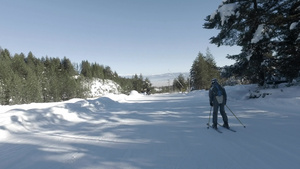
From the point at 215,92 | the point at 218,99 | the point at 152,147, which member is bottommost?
the point at 152,147

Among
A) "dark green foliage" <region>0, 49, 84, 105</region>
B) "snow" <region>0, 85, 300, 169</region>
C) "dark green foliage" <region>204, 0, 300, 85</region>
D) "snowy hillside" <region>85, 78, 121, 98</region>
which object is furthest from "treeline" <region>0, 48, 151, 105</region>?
"dark green foliage" <region>204, 0, 300, 85</region>

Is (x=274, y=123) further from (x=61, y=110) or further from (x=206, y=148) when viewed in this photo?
(x=61, y=110)

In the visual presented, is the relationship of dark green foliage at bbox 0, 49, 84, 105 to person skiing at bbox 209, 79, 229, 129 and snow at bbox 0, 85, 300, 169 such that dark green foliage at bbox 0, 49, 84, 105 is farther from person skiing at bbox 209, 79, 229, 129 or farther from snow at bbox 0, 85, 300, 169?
person skiing at bbox 209, 79, 229, 129

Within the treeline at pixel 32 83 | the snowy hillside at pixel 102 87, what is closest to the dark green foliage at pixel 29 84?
the treeline at pixel 32 83

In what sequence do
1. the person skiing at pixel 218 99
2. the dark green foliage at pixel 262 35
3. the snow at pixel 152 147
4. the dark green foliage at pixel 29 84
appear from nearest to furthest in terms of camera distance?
the snow at pixel 152 147 < the person skiing at pixel 218 99 < the dark green foliage at pixel 262 35 < the dark green foliage at pixel 29 84

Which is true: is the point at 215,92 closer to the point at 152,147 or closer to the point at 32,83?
the point at 152,147

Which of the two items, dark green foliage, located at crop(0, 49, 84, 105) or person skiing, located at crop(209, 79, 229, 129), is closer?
person skiing, located at crop(209, 79, 229, 129)

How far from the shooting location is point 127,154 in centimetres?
422

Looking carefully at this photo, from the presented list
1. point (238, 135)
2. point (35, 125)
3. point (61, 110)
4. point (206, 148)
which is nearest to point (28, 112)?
point (35, 125)

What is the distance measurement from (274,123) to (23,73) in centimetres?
7781

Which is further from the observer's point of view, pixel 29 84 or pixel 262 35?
pixel 29 84

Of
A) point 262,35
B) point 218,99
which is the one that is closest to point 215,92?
point 218,99

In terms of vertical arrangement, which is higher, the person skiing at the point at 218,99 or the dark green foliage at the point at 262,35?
the dark green foliage at the point at 262,35

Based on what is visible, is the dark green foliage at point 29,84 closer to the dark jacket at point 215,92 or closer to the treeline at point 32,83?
the treeline at point 32,83
